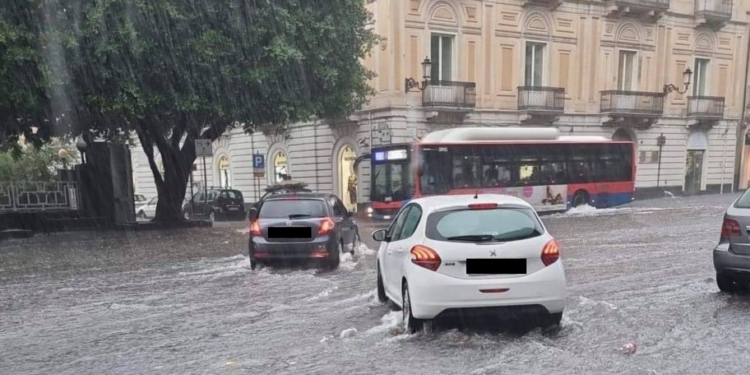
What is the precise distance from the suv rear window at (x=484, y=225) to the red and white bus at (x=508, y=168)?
471 inches

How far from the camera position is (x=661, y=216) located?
64.6ft

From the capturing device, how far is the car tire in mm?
7270

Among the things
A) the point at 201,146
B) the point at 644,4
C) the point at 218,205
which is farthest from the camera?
the point at 644,4

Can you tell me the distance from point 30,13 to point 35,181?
20.8ft

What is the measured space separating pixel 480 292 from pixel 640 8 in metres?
28.5

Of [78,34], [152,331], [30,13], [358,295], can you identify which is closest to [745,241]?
[358,295]

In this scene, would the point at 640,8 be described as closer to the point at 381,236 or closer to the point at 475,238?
the point at 381,236

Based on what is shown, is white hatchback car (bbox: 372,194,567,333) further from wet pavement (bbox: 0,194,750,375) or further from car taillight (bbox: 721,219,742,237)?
car taillight (bbox: 721,219,742,237)

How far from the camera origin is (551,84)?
27219 mm

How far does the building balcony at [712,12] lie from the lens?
30359mm

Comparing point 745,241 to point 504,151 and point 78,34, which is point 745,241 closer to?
point 504,151

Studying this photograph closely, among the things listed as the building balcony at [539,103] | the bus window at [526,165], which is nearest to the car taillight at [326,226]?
the bus window at [526,165]

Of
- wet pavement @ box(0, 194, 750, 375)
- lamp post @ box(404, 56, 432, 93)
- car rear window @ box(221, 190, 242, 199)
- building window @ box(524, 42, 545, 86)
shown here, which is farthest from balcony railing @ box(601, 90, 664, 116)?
car rear window @ box(221, 190, 242, 199)

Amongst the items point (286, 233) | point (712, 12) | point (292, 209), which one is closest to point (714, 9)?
point (712, 12)
